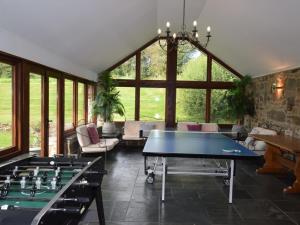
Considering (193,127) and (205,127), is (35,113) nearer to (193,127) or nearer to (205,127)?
(193,127)

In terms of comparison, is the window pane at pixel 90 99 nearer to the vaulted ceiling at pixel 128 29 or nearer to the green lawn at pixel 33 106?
the vaulted ceiling at pixel 128 29

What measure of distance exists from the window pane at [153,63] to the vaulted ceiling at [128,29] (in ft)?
2.88

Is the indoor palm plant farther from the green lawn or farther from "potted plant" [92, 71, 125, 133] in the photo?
the green lawn

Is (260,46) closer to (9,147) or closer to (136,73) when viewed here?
(136,73)

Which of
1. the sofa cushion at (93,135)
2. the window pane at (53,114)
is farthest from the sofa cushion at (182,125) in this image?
the window pane at (53,114)

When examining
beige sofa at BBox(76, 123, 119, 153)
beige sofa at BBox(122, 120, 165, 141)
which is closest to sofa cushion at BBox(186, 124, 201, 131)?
beige sofa at BBox(122, 120, 165, 141)

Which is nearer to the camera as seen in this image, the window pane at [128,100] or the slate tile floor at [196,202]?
the slate tile floor at [196,202]

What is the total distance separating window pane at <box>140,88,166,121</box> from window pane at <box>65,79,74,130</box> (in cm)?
280

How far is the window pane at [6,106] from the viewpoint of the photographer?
393 centimetres

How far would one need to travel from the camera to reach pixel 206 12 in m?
6.24

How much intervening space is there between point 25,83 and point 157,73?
5.30 meters

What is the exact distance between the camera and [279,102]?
6.72 metres

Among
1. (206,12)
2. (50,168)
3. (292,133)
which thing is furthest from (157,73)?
(50,168)

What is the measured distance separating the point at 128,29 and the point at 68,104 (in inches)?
83.4
